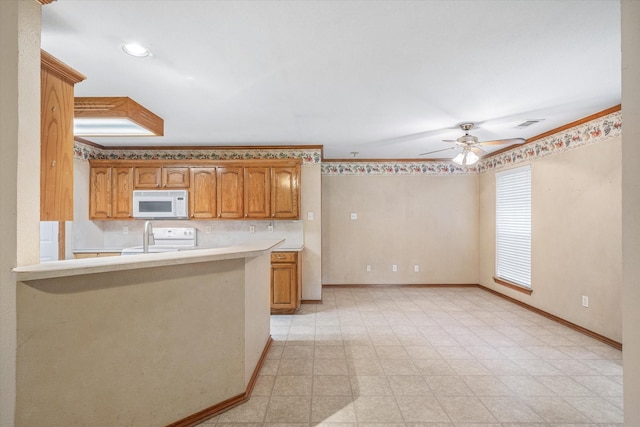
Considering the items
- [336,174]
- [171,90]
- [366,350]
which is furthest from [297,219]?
[171,90]

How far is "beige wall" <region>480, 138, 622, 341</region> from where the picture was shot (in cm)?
330

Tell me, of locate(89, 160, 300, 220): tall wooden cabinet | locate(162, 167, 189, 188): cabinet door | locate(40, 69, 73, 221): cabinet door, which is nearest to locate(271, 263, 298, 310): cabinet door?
locate(89, 160, 300, 220): tall wooden cabinet

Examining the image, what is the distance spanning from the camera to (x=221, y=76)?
8.21ft

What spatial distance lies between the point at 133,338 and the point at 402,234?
500 centimetres

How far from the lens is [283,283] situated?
4430 millimetres

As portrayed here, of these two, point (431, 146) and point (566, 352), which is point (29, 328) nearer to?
point (566, 352)

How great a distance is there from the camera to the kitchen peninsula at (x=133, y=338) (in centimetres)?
148

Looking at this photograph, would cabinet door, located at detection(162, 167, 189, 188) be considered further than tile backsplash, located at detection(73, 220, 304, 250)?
No

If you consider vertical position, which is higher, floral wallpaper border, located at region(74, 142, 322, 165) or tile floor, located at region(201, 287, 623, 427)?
floral wallpaper border, located at region(74, 142, 322, 165)

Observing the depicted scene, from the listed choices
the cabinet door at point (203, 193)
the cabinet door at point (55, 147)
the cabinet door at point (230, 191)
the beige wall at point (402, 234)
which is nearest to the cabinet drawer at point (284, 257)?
the cabinet door at point (230, 191)

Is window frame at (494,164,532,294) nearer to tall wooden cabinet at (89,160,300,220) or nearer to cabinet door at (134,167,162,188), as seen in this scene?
tall wooden cabinet at (89,160,300,220)

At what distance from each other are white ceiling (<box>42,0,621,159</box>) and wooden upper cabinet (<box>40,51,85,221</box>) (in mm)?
328

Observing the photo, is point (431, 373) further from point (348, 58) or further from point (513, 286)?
point (513, 286)

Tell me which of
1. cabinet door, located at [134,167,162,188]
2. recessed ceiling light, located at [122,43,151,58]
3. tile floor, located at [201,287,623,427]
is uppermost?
recessed ceiling light, located at [122,43,151,58]
